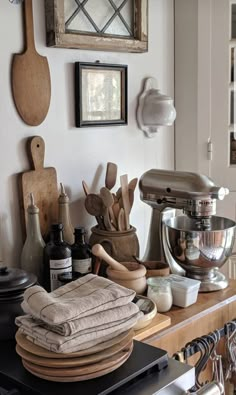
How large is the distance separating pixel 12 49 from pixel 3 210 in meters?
0.46

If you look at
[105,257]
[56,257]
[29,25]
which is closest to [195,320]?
[105,257]

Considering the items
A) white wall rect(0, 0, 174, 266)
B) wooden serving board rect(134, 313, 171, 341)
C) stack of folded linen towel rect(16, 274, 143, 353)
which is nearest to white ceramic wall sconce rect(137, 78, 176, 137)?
white wall rect(0, 0, 174, 266)

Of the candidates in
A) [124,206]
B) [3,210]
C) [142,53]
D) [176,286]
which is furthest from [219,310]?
[142,53]

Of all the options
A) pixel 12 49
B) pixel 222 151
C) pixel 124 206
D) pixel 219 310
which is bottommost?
pixel 219 310

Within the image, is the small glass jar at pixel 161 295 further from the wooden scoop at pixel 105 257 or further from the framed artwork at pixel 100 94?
the framed artwork at pixel 100 94

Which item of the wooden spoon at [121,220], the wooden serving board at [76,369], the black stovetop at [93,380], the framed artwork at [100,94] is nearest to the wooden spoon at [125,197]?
the wooden spoon at [121,220]

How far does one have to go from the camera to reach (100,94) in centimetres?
173

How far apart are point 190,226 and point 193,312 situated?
356 millimetres

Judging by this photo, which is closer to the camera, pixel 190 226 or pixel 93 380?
pixel 93 380

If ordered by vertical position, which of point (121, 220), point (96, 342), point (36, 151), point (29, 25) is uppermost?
point (29, 25)

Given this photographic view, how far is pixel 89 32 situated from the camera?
164cm

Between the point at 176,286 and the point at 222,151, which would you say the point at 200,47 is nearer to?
the point at 222,151

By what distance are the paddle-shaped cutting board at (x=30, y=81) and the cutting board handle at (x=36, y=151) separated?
50mm

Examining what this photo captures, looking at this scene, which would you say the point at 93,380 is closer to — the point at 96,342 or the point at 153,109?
the point at 96,342
